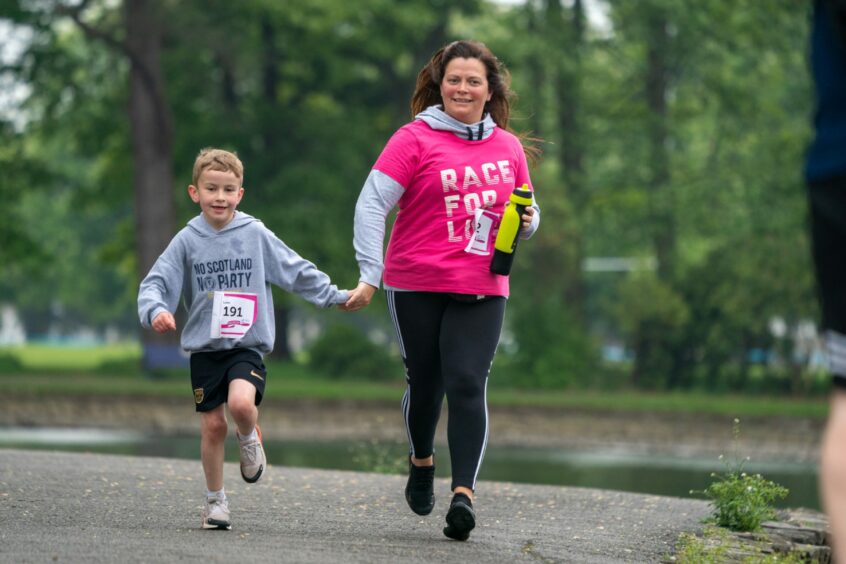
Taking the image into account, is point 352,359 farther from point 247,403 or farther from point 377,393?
point 247,403

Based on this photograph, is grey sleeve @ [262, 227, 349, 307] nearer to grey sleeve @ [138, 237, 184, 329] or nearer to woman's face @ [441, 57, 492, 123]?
grey sleeve @ [138, 237, 184, 329]

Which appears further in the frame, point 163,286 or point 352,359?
point 352,359

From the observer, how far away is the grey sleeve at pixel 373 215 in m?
6.26

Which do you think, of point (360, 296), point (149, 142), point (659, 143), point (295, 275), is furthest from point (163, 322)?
point (659, 143)

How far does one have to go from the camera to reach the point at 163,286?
6.25 metres

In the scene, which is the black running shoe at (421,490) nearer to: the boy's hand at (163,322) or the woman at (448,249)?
the woman at (448,249)

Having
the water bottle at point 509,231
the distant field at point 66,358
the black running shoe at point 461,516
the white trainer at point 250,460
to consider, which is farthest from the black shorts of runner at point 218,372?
the distant field at point 66,358

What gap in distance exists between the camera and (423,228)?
626cm

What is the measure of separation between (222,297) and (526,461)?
13.5 meters

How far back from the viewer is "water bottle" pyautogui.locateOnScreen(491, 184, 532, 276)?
20.0ft

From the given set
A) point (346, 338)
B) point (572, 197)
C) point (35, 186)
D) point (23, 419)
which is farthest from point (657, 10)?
point (23, 419)


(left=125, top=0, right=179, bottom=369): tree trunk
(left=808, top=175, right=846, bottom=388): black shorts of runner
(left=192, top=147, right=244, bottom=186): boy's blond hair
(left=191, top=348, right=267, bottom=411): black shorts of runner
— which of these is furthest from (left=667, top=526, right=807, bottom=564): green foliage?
(left=125, top=0, right=179, bottom=369): tree trunk

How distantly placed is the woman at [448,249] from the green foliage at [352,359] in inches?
946

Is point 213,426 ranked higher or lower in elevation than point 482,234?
lower
